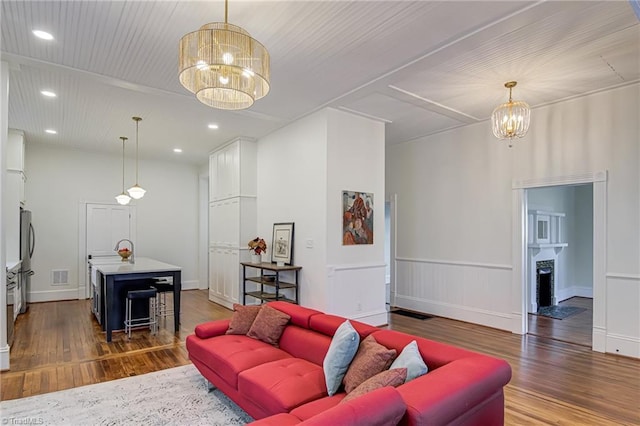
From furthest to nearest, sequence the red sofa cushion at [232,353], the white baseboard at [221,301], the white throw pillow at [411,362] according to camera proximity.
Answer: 1. the white baseboard at [221,301]
2. the red sofa cushion at [232,353]
3. the white throw pillow at [411,362]

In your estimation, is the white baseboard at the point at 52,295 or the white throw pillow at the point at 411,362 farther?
the white baseboard at the point at 52,295

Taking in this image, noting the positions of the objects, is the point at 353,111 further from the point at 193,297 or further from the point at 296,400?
the point at 193,297

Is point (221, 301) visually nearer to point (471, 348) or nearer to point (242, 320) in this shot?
point (242, 320)

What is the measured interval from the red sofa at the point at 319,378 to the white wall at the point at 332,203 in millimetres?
1606

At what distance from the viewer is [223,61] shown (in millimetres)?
2123

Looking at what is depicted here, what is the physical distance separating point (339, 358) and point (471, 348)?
9.37 feet

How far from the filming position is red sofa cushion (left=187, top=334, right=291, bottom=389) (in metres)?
2.65

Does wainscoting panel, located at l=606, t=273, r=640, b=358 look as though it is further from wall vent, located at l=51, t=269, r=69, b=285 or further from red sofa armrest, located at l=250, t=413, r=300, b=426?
wall vent, located at l=51, t=269, r=69, b=285

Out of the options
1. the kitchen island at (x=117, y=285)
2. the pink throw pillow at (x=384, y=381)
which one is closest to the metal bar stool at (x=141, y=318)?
the kitchen island at (x=117, y=285)

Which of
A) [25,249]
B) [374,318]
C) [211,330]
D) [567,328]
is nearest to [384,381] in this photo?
[211,330]

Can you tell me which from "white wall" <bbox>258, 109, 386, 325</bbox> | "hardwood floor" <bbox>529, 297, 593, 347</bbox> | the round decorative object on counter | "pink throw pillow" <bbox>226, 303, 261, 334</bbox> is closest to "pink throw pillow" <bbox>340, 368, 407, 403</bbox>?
"pink throw pillow" <bbox>226, 303, 261, 334</bbox>

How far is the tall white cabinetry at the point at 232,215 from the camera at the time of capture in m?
6.47

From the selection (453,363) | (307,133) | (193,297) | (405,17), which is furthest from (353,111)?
(193,297)

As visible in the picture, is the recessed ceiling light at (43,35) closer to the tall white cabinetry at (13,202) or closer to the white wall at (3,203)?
the white wall at (3,203)
